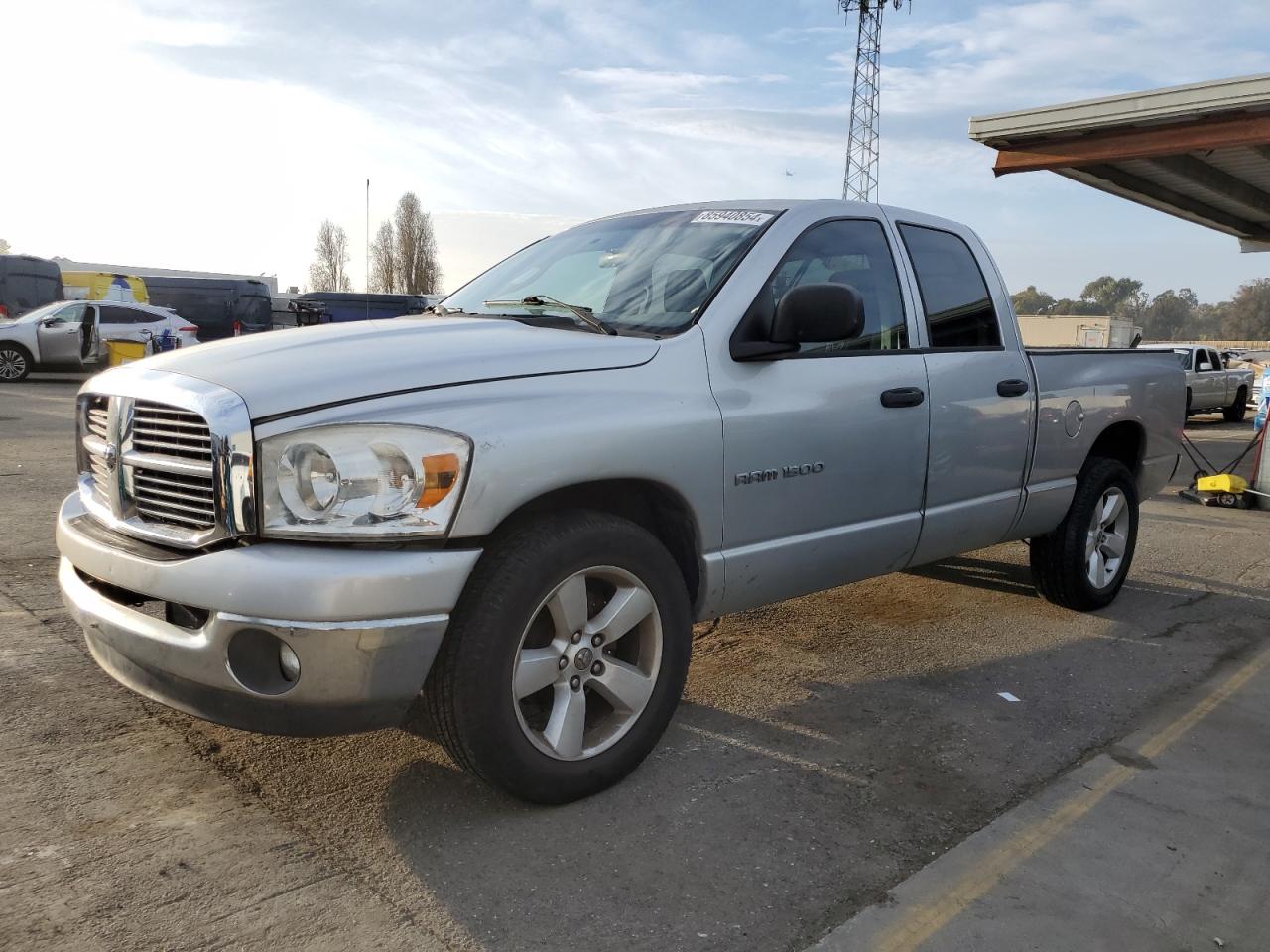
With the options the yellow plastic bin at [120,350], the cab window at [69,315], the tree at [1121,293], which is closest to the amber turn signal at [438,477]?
the cab window at [69,315]

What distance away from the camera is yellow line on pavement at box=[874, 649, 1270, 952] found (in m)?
2.42

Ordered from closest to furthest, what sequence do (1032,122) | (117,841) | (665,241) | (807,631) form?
(117,841), (665,241), (807,631), (1032,122)

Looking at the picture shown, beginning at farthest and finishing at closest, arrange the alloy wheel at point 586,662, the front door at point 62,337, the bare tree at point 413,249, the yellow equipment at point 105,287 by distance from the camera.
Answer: the bare tree at point 413,249 < the yellow equipment at point 105,287 < the front door at point 62,337 < the alloy wheel at point 586,662

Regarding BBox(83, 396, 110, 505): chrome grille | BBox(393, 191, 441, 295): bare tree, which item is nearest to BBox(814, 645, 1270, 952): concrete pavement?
BBox(83, 396, 110, 505): chrome grille

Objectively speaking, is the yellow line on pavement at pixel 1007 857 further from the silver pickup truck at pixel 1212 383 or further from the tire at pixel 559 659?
the silver pickup truck at pixel 1212 383

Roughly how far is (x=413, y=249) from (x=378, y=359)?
77.3 m

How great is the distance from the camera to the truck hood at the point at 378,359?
8.54 ft

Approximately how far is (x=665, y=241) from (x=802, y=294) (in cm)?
76

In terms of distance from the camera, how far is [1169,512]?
8781mm

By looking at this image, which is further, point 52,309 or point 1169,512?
point 52,309

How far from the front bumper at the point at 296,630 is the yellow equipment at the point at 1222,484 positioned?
8620mm

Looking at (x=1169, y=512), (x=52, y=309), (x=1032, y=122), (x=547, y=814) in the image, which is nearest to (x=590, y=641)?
(x=547, y=814)

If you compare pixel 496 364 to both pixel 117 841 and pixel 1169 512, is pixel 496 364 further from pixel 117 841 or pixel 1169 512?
pixel 1169 512

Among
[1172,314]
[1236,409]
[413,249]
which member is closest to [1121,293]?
[1172,314]
